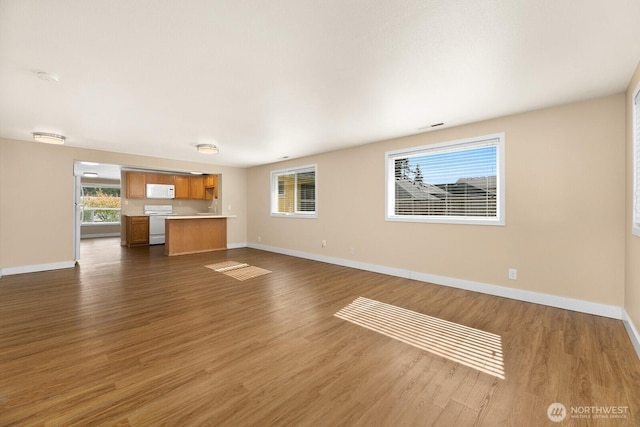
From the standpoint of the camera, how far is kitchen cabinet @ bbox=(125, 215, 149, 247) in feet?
26.0

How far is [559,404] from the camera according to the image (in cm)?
156

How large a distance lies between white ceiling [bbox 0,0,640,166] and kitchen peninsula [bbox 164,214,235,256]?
328cm

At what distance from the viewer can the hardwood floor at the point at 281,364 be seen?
1.49 meters

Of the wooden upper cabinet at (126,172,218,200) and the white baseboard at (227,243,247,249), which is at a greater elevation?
the wooden upper cabinet at (126,172,218,200)

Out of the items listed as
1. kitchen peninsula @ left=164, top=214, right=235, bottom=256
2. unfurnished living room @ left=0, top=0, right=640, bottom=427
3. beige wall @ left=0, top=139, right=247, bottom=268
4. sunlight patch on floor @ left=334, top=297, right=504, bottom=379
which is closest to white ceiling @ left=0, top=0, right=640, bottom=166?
unfurnished living room @ left=0, top=0, right=640, bottom=427

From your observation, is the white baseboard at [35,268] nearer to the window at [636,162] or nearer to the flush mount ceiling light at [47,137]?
the flush mount ceiling light at [47,137]

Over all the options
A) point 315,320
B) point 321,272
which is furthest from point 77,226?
point 315,320

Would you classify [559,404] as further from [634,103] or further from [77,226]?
[77,226]

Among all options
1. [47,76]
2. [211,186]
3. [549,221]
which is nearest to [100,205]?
[211,186]

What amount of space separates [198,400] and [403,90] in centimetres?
306

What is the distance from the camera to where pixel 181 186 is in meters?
8.63

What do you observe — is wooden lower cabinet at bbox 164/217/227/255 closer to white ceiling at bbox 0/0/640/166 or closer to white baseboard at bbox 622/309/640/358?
white ceiling at bbox 0/0/640/166

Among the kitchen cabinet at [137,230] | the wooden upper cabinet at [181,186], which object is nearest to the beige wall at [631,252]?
the wooden upper cabinet at [181,186]

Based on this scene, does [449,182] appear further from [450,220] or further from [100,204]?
[100,204]
